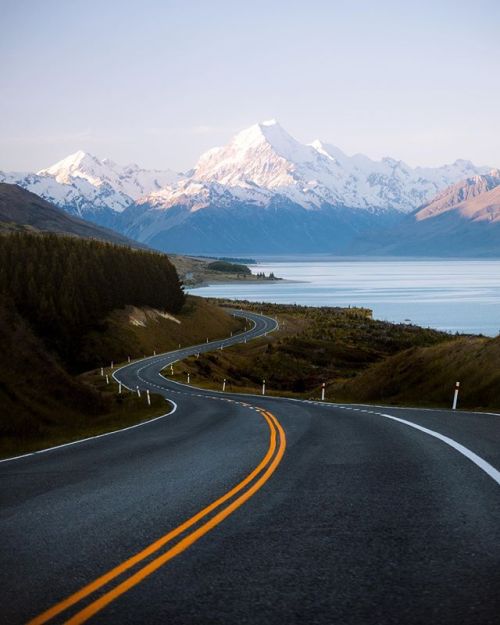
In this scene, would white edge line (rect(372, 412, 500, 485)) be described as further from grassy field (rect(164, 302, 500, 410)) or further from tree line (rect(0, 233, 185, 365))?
tree line (rect(0, 233, 185, 365))

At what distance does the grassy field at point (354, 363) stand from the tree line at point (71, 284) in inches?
736

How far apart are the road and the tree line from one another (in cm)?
6826

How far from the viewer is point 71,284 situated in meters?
91.7

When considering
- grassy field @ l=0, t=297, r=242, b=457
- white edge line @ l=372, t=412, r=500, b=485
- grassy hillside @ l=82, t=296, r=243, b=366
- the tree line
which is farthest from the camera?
grassy hillside @ l=82, t=296, r=243, b=366

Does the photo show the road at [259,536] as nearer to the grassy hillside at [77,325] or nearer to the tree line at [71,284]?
the grassy hillside at [77,325]

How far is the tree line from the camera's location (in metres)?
87.3

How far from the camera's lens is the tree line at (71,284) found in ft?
286

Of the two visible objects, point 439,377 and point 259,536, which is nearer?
point 259,536

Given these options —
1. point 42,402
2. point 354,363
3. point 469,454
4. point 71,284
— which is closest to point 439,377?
point 42,402

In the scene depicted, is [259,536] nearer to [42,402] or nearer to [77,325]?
[42,402]

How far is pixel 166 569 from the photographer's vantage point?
6375 mm

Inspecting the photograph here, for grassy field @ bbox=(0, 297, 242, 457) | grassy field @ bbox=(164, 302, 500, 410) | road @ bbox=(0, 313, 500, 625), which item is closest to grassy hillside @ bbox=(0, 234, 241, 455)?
grassy field @ bbox=(0, 297, 242, 457)

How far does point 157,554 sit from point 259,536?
1115 millimetres

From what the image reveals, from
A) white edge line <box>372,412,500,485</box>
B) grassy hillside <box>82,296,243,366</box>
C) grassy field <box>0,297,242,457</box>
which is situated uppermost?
white edge line <box>372,412,500,485</box>
